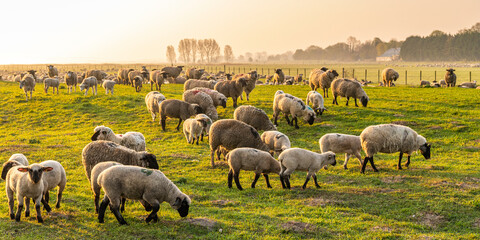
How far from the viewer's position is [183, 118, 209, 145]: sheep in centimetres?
1781

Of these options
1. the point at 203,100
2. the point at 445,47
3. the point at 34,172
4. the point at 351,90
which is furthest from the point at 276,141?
the point at 445,47

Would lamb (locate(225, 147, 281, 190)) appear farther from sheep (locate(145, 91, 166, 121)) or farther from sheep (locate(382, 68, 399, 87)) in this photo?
sheep (locate(382, 68, 399, 87))

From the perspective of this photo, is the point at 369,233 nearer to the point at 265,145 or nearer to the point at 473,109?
the point at 265,145

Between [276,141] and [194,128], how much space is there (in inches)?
207

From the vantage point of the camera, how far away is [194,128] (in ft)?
59.3

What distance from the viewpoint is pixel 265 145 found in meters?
13.7

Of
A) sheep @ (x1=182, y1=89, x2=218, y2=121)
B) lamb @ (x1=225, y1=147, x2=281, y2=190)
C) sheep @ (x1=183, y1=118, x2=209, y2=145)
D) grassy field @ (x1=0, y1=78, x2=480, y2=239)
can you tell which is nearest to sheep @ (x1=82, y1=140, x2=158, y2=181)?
grassy field @ (x1=0, y1=78, x2=480, y2=239)

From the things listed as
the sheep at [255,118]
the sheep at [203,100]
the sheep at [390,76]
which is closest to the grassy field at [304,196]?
the sheep at [255,118]

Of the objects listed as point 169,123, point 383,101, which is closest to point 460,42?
point 383,101

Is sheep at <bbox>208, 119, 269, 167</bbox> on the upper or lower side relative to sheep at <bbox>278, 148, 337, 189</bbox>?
upper

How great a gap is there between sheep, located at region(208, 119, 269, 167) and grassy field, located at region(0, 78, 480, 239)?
1.02 metres

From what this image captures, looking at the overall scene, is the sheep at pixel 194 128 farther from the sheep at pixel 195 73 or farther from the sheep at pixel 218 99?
the sheep at pixel 195 73

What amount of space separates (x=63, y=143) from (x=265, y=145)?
11196 millimetres

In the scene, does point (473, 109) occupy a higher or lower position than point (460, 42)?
lower
